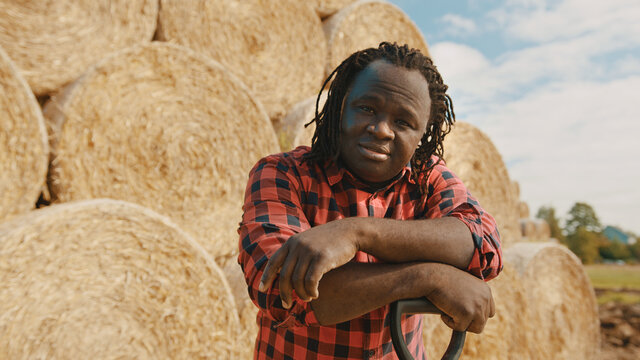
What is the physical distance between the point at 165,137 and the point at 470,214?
1459 mm

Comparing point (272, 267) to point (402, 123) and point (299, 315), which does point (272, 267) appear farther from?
point (402, 123)

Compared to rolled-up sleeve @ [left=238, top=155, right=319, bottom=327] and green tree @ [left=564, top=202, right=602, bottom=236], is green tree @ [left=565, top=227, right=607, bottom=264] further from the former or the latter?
rolled-up sleeve @ [left=238, top=155, right=319, bottom=327]

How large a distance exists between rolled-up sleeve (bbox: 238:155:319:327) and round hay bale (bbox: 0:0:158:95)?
1.26m

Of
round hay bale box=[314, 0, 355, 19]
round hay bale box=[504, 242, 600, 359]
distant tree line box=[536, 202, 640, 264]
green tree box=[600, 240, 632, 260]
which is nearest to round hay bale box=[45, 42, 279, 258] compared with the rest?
round hay bale box=[314, 0, 355, 19]

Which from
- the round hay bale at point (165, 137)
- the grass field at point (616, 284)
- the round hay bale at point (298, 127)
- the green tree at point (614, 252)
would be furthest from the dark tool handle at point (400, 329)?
the green tree at point (614, 252)

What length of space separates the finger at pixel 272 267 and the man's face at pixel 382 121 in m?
0.31

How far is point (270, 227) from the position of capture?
0.94m

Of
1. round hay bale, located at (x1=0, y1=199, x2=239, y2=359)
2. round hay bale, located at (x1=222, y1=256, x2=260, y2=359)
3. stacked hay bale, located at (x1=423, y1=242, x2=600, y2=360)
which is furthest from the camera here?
stacked hay bale, located at (x1=423, y1=242, x2=600, y2=360)

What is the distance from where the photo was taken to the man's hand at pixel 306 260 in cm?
78

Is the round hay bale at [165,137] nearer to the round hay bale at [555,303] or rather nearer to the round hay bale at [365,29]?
the round hay bale at [365,29]

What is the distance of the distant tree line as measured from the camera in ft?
47.5

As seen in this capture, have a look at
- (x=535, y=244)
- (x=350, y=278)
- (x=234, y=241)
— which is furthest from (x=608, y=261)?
(x=350, y=278)

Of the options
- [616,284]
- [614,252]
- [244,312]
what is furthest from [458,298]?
[614,252]

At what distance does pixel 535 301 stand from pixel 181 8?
2.78 m
